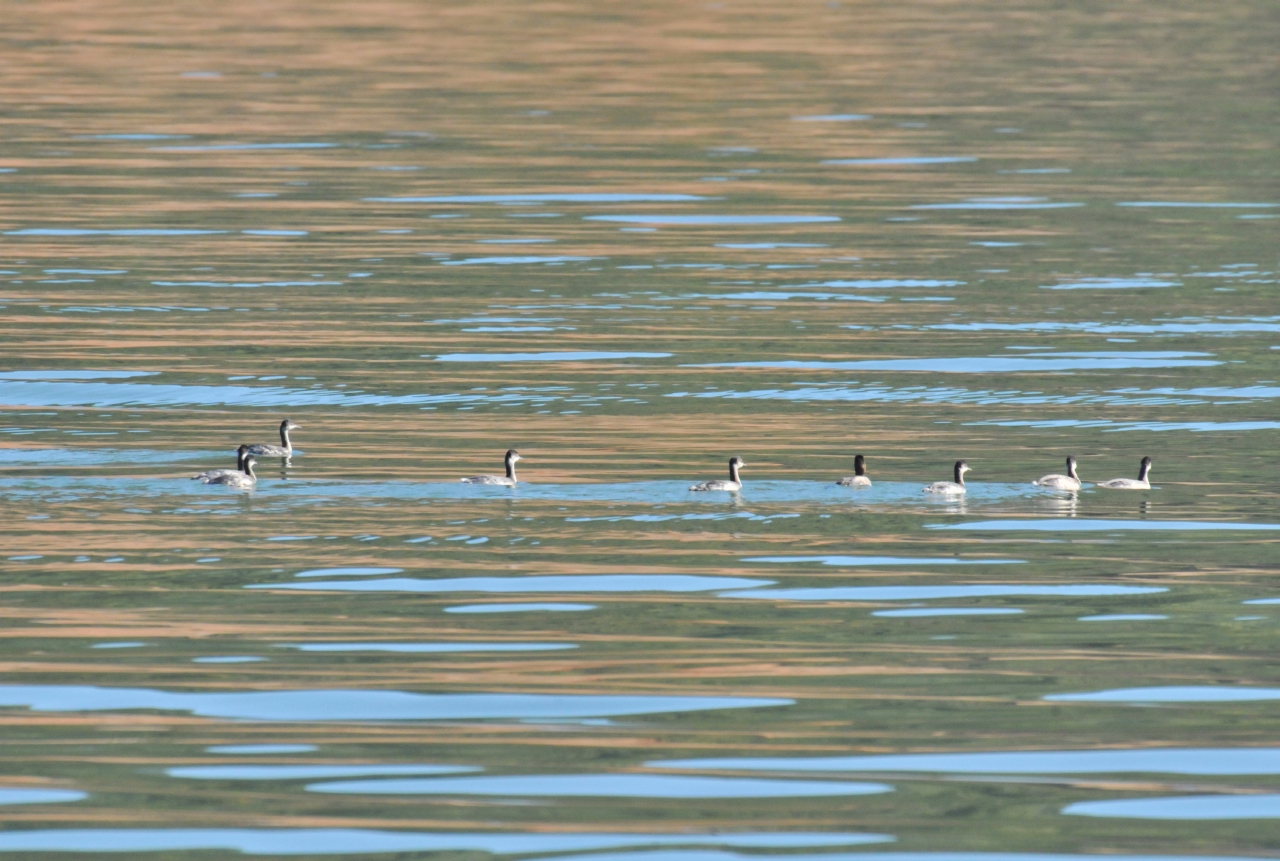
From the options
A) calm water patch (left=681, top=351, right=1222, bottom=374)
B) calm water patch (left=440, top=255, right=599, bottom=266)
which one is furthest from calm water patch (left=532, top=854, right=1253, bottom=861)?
calm water patch (left=440, top=255, right=599, bottom=266)

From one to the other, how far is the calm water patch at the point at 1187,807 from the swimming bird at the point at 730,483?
821 centimetres

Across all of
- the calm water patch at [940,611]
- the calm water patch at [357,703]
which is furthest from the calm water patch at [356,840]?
the calm water patch at [940,611]

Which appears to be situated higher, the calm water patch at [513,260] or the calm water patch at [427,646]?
the calm water patch at [513,260]

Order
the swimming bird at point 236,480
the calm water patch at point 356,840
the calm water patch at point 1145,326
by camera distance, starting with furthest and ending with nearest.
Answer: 1. the calm water patch at point 1145,326
2. the swimming bird at point 236,480
3. the calm water patch at point 356,840

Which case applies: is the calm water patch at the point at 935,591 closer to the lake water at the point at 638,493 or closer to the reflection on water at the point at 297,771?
the lake water at the point at 638,493

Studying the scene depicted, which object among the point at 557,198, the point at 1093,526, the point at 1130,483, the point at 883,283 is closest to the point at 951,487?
the point at 1093,526

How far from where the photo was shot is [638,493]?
822 inches

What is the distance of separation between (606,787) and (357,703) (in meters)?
2.13

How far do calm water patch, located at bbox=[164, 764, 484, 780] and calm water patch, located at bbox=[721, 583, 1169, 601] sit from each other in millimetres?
4598

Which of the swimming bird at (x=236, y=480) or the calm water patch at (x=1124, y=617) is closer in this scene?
the calm water patch at (x=1124, y=617)

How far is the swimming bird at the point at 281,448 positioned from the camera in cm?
2205

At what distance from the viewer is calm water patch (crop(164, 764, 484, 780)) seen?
13008 millimetres

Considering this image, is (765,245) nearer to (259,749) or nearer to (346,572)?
(346,572)

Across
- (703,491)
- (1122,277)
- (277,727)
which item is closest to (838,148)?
(1122,277)
